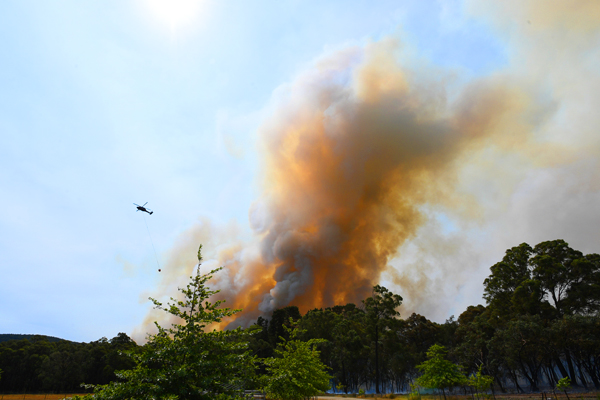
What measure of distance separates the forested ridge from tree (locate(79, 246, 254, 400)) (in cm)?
134

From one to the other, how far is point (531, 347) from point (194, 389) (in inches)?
2022

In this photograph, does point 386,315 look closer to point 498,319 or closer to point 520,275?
point 498,319

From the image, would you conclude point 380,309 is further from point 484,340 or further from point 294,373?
point 294,373

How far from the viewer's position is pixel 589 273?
143ft

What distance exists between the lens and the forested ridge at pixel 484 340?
42219 mm

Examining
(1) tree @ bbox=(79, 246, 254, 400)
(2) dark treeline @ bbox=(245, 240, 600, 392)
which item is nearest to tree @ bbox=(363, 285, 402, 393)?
(2) dark treeline @ bbox=(245, 240, 600, 392)

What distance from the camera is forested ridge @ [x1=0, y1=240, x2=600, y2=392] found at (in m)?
42.2

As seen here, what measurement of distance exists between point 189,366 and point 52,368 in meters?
96.2

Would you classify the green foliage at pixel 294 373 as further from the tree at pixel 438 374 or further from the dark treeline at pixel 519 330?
the dark treeline at pixel 519 330

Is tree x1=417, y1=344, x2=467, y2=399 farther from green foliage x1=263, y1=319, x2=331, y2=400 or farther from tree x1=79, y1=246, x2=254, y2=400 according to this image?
tree x1=79, y1=246, x2=254, y2=400

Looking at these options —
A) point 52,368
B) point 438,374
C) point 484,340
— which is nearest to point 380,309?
point 484,340

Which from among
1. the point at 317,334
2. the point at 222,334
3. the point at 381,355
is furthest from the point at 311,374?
the point at 317,334

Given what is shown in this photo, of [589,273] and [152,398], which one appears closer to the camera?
[152,398]

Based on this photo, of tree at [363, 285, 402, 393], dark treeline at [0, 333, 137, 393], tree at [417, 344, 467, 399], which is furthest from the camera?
dark treeline at [0, 333, 137, 393]
